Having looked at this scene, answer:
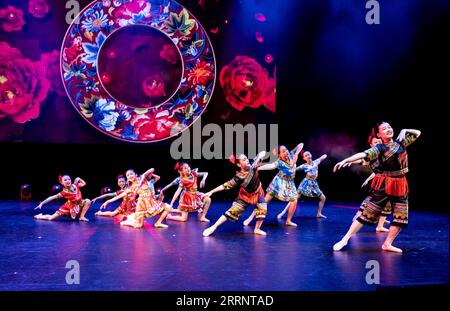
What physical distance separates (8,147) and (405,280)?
309 inches

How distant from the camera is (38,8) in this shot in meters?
7.33

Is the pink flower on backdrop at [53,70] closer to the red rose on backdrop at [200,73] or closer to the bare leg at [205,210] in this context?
the red rose on backdrop at [200,73]

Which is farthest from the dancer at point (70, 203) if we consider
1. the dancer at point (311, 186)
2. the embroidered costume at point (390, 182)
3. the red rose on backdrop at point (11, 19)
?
the embroidered costume at point (390, 182)

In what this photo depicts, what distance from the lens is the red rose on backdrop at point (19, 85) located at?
715cm

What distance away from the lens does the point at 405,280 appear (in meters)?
2.88


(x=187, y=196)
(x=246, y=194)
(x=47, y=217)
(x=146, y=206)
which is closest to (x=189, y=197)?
(x=187, y=196)

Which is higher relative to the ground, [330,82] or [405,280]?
[330,82]

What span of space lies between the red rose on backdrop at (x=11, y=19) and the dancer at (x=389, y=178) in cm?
624

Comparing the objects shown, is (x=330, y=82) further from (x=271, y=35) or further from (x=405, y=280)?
(x=405, y=280)

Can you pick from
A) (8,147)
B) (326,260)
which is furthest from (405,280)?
(8,147)

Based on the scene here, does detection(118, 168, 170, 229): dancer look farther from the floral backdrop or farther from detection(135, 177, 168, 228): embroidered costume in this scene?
the floral backdrop

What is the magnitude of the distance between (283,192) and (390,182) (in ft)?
6.08
